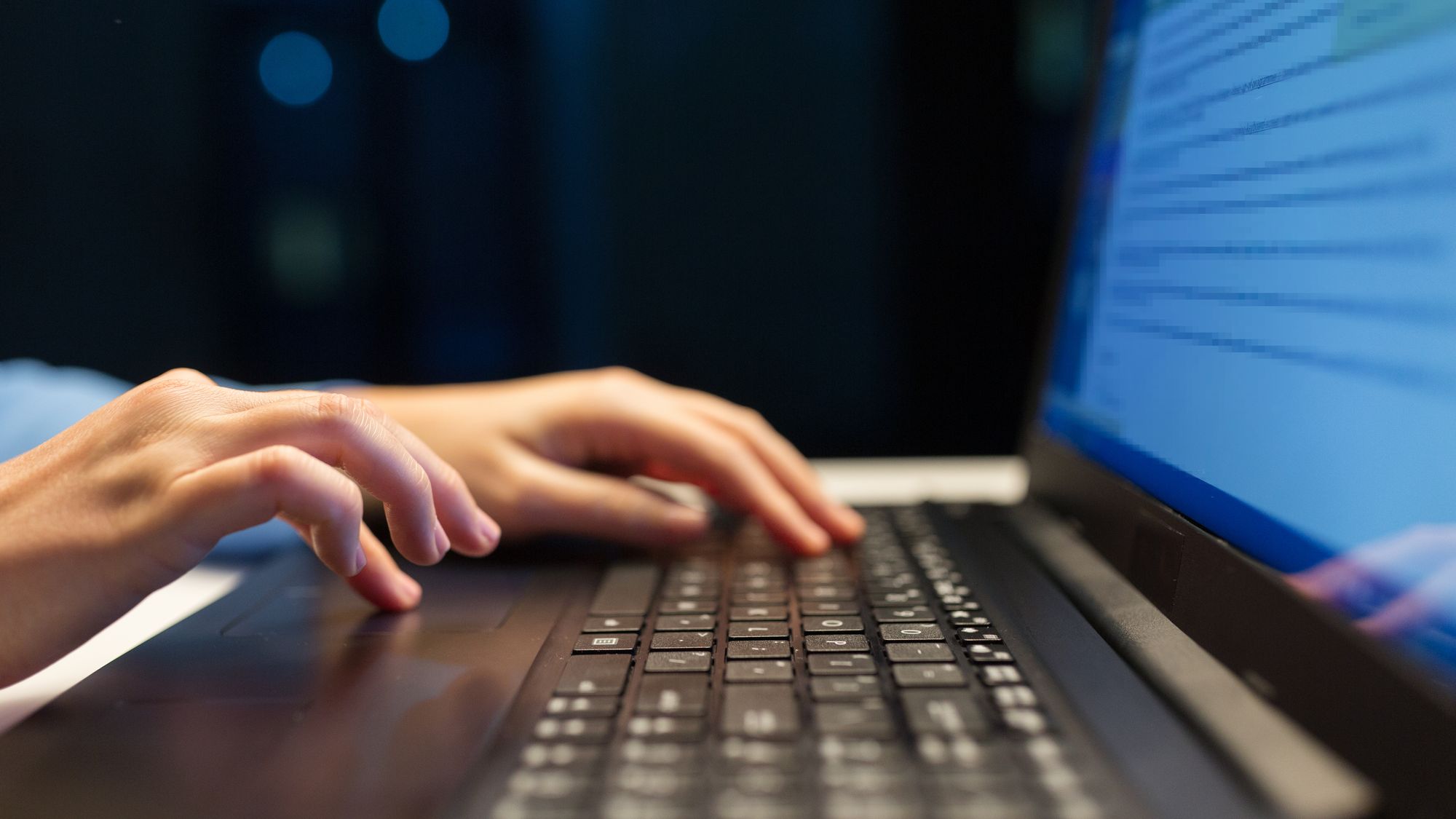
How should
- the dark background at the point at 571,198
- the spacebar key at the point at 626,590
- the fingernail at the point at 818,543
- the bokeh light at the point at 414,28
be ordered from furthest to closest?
the bokeh light at the point at 414,28
the dark background at the point at 571,198
the fingernail at the point at 818,543
the spacebar key at the point at 626,590

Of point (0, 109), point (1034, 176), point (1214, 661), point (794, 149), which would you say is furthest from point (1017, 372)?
point (0, 109)

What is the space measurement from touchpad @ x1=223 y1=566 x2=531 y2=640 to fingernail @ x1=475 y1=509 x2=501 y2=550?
0.04 m

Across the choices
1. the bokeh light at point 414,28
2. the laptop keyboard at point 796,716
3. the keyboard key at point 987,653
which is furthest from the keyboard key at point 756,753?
the bokeh light at point 414,28

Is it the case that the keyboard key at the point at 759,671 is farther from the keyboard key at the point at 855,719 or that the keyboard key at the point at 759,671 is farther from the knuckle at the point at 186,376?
the knuckle at the point at 186,376

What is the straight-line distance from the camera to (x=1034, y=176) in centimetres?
119

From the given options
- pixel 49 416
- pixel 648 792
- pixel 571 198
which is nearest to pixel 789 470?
pixel 648 792

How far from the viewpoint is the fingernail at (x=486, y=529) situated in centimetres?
46

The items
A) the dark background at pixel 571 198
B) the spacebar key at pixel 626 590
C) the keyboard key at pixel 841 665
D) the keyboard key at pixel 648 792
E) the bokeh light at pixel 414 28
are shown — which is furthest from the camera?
the bokeh light at pixel 414 28

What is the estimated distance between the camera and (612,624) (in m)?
0.43

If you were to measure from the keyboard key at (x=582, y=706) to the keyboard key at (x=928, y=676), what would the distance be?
10 centimetres

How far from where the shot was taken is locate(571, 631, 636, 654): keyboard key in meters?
0.39

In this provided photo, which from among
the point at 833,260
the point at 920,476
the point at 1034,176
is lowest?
the point at 920,476

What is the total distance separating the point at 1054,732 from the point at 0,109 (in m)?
1.60

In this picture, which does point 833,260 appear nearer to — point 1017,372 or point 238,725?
point 1017,372
